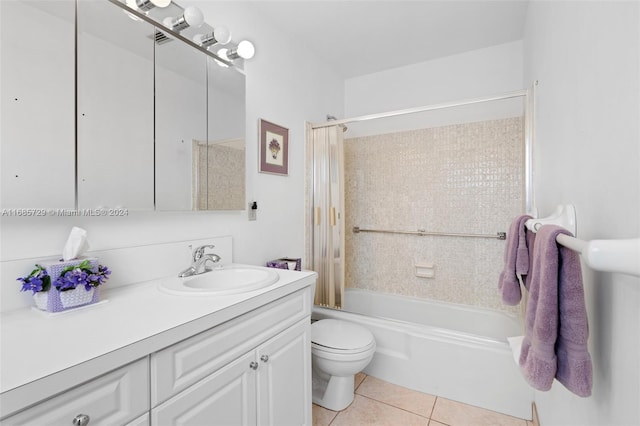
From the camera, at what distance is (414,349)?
197 cm

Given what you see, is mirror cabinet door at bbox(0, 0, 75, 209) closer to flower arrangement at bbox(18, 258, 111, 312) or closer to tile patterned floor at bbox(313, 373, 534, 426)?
flower arrangement at bbox(18, 258, 111, 312)

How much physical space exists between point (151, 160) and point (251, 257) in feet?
2.81

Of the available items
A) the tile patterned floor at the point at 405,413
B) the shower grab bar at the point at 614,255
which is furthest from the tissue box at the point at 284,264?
the shower grab bar at the point at 614,255

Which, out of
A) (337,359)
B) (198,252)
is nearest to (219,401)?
(198,252)

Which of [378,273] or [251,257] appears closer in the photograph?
[251,257]

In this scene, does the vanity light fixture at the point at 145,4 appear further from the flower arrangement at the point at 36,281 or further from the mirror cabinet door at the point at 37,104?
the flower arrangement at the point at 36,281

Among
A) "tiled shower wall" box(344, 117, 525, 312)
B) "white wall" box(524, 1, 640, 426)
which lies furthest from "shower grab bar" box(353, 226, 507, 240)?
"white wall" box(524, 1, 640, 426)

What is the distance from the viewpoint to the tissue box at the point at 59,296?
0.94 metres

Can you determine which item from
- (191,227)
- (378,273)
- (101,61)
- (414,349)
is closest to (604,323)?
(414,349)

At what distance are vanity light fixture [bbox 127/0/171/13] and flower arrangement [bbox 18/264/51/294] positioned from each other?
112 cm

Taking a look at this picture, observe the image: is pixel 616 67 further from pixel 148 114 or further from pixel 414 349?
pixel 414 349

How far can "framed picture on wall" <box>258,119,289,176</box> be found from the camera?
2.04 metres

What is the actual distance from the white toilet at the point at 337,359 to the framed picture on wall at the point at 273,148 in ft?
3.68

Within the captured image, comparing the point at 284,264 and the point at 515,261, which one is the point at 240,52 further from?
the point at 515,261
